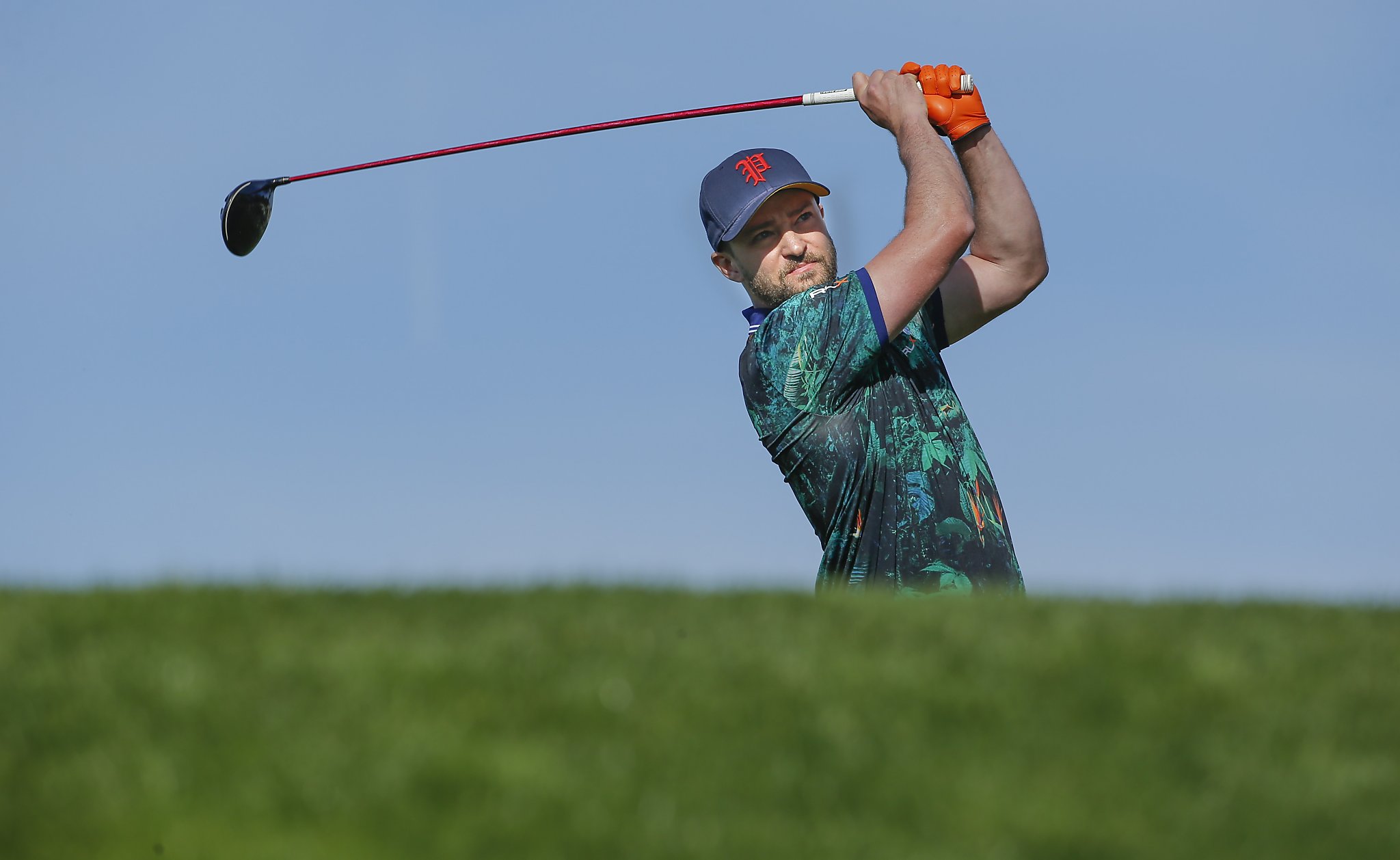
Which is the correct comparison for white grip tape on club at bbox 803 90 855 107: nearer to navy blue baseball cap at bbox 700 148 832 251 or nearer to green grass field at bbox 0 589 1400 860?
navy blue baseball cap at bbox 700 148 832 251

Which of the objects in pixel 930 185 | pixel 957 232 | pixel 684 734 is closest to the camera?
pixel 684 734

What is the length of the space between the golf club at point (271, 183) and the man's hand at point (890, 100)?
130 centimetres

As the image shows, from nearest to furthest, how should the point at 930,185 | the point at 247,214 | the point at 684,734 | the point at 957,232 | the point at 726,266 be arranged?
the point at 684,734 < the point at 957,232 < the point at 930,185 < the point at 726,266 < the point at 247,214

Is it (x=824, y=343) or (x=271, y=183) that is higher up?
(x=271, y=183)

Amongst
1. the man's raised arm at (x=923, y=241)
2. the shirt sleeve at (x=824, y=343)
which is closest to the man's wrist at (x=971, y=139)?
the man's raised arm at (x=923, y=241)

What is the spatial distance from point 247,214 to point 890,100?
4.80m

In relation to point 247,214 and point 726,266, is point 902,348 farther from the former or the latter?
point 247,214

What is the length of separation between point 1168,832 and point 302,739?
2.52 m

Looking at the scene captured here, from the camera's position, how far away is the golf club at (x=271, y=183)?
9.70 metres

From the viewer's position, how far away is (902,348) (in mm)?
7488

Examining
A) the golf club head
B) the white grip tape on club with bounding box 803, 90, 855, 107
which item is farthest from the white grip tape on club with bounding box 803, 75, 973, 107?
the golf club head

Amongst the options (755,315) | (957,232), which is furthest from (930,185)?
(755,315)

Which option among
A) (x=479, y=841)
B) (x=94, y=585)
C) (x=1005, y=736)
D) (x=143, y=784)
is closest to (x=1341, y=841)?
(x=1005, y=736)

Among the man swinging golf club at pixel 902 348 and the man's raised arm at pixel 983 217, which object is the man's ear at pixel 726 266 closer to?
the man swinging golf club at pixel 902 348
